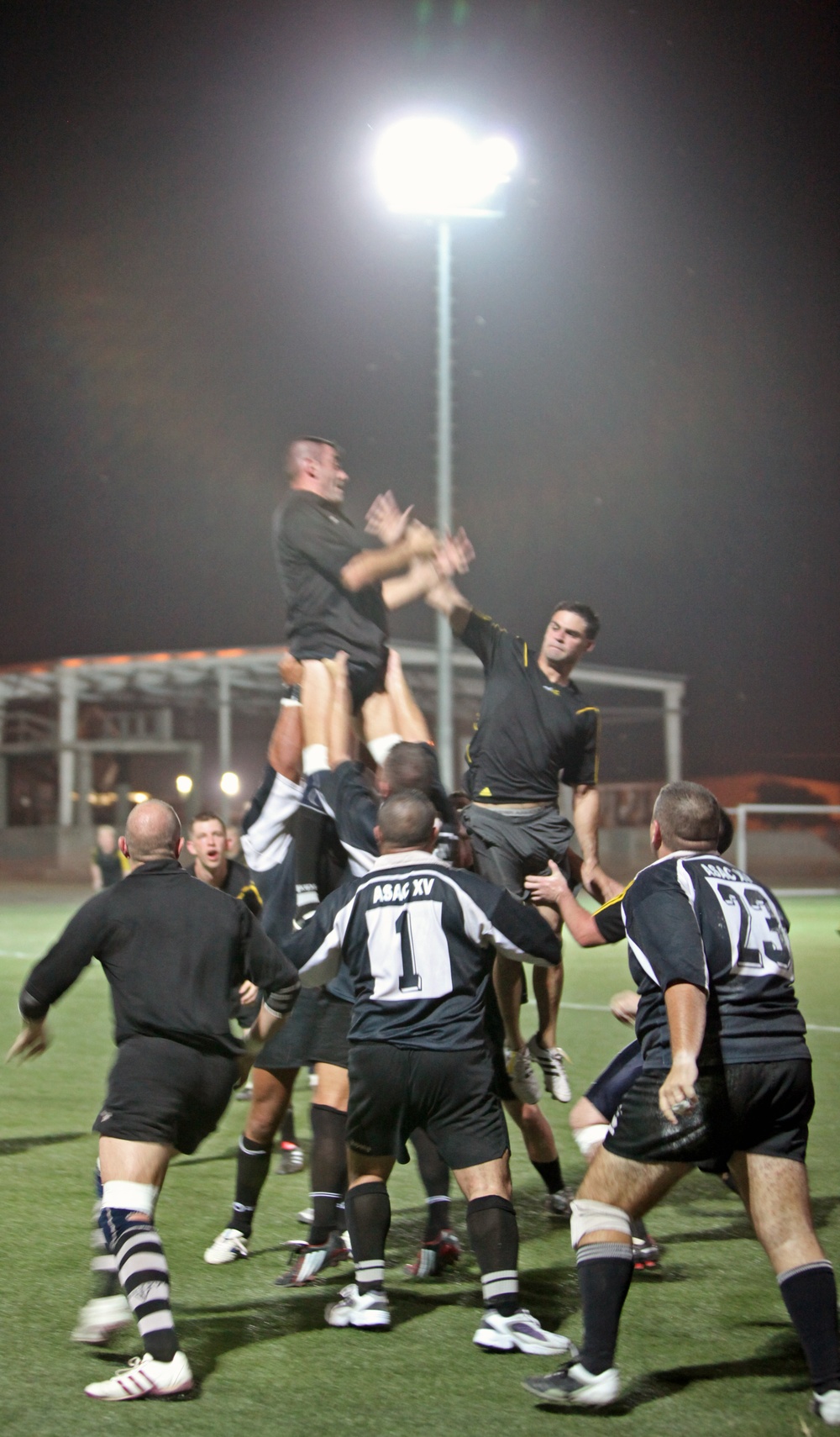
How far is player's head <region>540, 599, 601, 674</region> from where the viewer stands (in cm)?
658

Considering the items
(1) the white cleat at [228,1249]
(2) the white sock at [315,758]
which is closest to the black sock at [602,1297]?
(1) the white cleat at [228,1249]

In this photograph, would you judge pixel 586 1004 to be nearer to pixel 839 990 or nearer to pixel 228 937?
pixel 839 990

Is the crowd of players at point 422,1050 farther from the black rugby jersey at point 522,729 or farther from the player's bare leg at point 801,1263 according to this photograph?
the black rugby jersey at point 522,729

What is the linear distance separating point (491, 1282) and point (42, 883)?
3766 cm

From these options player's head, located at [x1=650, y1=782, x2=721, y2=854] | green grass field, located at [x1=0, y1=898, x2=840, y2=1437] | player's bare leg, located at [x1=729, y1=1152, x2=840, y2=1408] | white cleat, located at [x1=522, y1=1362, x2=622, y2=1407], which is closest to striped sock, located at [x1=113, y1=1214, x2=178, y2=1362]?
green grass field, located at [x1=0, y1=898, x2=840, y2=1437]

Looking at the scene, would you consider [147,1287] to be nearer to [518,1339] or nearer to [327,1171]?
[518,1339]

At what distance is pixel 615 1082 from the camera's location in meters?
4.75

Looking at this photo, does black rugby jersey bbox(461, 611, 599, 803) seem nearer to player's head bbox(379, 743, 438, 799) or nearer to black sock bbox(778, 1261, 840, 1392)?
player's head bbox(379, 743, 438, 799)

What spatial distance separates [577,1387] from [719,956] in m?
1.26

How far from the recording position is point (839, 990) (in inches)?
600

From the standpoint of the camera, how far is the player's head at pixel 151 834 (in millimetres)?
4375

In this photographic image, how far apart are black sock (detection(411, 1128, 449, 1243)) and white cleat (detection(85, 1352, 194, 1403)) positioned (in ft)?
5.15

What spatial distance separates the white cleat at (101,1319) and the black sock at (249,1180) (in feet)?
3.57

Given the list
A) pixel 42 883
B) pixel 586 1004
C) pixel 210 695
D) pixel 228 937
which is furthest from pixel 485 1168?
pixel 210 695
